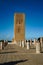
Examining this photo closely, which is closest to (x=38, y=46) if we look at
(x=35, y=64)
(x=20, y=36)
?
(x=35, y=64)

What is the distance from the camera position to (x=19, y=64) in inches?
294

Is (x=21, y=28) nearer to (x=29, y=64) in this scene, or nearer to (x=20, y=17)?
(x=20, y=17)

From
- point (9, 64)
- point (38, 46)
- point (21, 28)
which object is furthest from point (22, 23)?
point (9, 64)

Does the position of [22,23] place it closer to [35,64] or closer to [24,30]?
[24,30]

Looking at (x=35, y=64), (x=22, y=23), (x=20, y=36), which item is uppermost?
(x=22, y=23)

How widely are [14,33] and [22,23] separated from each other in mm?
4136

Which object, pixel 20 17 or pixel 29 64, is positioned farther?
pixel 20 17

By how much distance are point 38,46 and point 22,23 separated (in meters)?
48.2

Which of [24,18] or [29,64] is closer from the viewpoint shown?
[29,64]

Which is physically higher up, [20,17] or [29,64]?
[20,17]

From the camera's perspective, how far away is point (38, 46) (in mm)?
13828

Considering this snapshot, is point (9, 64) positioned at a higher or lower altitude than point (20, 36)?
lower

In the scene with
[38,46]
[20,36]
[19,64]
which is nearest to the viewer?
[19,64]

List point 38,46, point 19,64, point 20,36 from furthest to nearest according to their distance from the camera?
point 20,36 → point 38,46 → point 19,64
